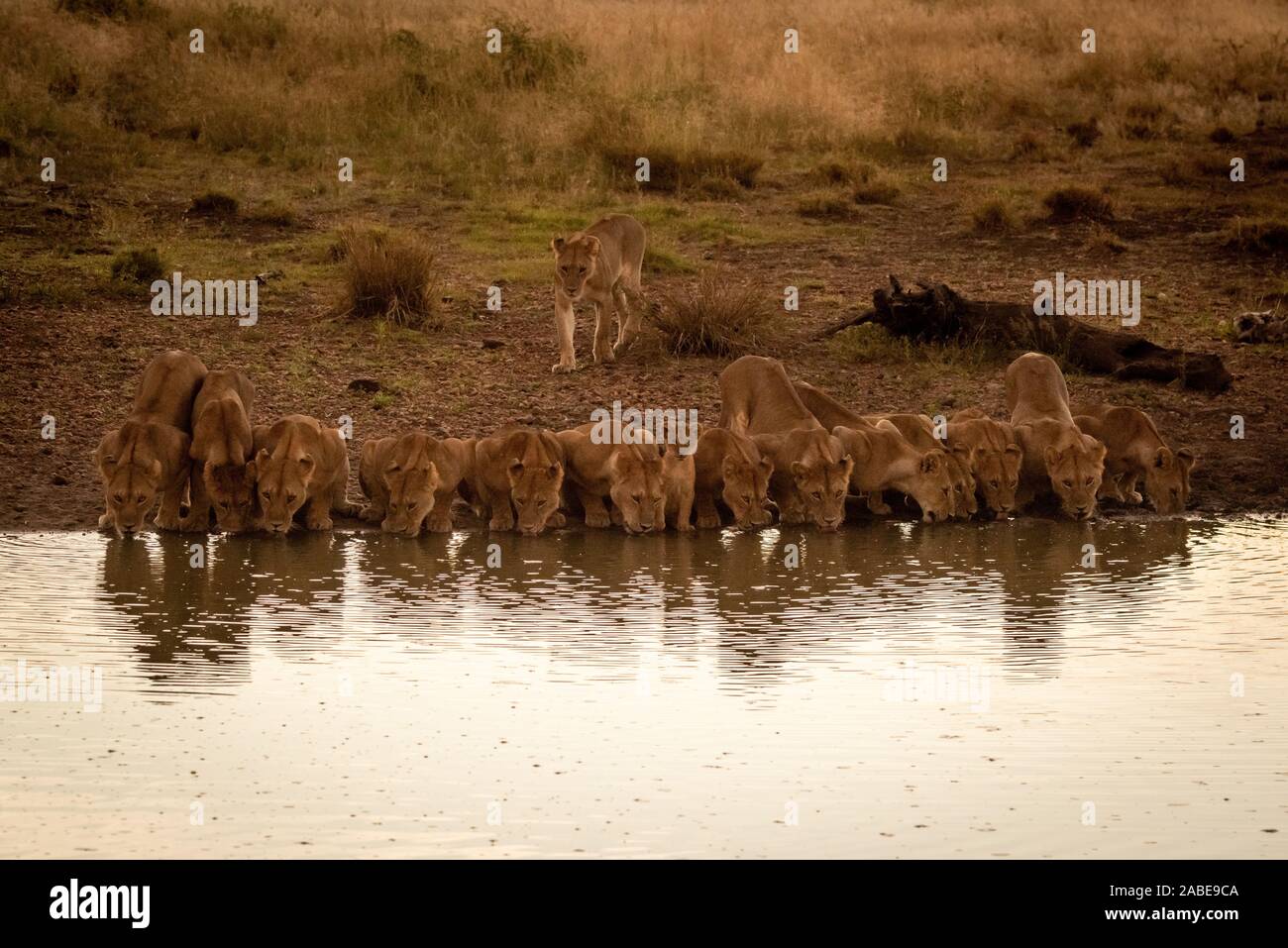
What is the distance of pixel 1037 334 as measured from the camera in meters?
15.8

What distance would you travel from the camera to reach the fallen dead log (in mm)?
15281

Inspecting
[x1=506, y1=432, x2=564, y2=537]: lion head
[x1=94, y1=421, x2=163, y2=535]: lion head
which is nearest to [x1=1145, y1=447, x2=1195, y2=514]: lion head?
[x1=506, y1=432, x2=564, y2=537]: lion head

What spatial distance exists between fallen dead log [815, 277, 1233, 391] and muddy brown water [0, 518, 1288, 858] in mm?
3679

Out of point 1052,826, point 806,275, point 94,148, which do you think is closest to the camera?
point 1052,826

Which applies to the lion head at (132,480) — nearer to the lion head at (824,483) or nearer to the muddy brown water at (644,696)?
the muddy brown water at (644,696)

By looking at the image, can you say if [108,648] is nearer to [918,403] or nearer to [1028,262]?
Result: [918,403]

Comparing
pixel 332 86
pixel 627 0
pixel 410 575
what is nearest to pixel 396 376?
pixel 410 575

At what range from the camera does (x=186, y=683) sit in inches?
320

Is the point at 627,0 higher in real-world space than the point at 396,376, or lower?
higher

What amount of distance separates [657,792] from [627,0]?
3100 centimetres

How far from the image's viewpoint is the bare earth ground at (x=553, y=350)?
545 inches

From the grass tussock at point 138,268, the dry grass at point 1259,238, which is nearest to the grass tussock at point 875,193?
the dry grass at point 1259,238
